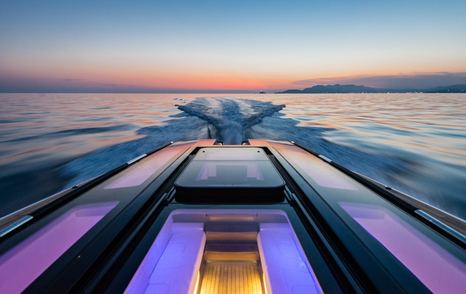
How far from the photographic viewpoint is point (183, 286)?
1.54 meters

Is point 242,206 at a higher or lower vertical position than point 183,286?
higher

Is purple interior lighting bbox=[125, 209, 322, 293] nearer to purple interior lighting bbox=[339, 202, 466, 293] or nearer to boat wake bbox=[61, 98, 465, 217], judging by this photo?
purple interior lighting bbox=[339, 202, 466, 293]

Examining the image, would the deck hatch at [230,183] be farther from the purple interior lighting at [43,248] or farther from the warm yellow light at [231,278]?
the warm yellow light at [231,278]

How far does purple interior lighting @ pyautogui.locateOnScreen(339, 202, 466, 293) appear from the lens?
110 cm

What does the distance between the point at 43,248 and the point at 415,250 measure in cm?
218

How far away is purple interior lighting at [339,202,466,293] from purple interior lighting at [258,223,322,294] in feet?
1.64

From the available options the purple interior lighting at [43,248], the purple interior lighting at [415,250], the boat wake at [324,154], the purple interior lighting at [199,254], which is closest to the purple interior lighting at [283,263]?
the purple interior lighting at [199,254]

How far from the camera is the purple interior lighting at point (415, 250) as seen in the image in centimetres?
110

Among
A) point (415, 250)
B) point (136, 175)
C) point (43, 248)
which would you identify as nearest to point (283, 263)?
point (415, 250)

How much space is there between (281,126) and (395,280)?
37.2 feet

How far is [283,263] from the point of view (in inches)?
66.8

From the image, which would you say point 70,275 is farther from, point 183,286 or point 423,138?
point 423,138

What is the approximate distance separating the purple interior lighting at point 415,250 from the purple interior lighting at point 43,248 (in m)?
1.86

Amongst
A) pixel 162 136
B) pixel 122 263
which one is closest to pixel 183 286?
pixel 122 263
